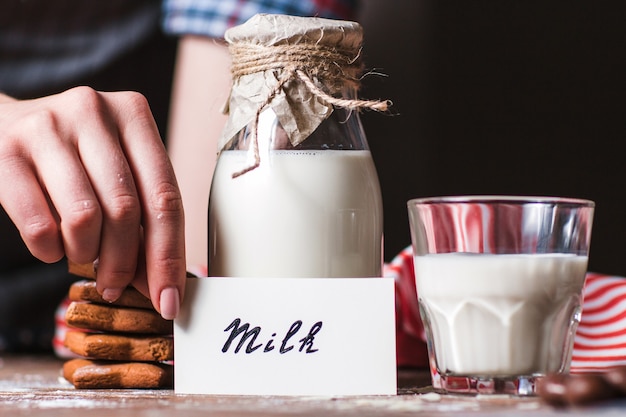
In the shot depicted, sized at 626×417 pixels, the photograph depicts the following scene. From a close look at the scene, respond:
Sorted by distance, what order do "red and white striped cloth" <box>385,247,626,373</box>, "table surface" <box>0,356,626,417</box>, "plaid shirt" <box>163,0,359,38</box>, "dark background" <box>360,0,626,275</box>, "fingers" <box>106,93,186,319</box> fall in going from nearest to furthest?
"table surface" <box>0,356,626,417</box>, "fingers" <box>106,93,186,319</box>, "red and white striped cloth" <box>385,247,626,373</box>, "plaid shirt" <box>163,0,359,38</box>, "dark background" <box>360,0,626,275</box>

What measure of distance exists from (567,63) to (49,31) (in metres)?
1.95

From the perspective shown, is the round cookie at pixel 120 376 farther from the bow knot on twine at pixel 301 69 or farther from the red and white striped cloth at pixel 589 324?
the red and white striped cloth at pixel 589 324

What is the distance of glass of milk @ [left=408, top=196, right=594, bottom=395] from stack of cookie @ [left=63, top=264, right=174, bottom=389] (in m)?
0.23

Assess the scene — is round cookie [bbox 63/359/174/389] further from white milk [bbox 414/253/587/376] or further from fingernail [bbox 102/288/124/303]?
white milk [bbox 414/253/587/376]

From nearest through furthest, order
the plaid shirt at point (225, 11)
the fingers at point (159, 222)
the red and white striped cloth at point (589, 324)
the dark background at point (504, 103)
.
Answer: the fingers at point (159, 222)
the red and white striped cloth at point (589, 324)
the plaid shirt at point (225, 11)
the dark background at point (504, 103)

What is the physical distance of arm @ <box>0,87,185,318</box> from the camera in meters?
0.64

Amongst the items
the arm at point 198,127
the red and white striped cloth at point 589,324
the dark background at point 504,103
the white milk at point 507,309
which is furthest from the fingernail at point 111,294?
the dark background at point 504,103

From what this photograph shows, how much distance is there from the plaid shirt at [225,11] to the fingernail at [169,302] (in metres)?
0.56

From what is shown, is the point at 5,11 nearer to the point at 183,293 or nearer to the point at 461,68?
the point at 183,293

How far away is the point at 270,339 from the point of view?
66 cm

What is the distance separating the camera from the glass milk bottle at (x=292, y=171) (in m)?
0.68

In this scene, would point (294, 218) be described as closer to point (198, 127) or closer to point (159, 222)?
point (159, 222)

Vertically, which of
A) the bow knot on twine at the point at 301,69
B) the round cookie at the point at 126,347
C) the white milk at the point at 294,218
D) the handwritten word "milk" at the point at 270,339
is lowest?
the round cookie at the point at 126,347

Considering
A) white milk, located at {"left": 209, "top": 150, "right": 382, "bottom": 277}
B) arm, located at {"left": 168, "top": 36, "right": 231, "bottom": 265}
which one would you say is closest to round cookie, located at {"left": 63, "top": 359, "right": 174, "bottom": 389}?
white milk, located at {"left": 209, "top": 150, "right": 382, "bottom": 277}
